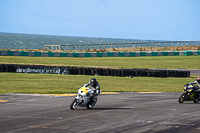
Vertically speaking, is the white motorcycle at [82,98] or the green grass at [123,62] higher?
the green grass at [123,62]

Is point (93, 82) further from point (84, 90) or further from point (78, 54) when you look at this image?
point (78, 54)

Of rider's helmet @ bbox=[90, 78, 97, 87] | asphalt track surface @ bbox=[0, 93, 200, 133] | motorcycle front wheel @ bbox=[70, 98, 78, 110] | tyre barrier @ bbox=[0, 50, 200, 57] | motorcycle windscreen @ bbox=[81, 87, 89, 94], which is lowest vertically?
asphalt track surface @ bbox=[0, 93, 200, 133]

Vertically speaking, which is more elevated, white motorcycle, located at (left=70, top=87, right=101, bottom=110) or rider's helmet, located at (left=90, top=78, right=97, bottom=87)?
rider's helmet, located at (left=90, top=78, right=97, bottom=87)

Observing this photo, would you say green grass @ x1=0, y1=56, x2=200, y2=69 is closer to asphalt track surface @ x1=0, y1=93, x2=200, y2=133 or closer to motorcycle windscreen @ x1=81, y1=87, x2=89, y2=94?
asphalt track surface @ x1=0, y1=93, x2=200, y2=133

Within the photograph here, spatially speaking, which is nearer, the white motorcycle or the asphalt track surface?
the asphalt track surface

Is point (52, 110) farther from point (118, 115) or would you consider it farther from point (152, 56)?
point (152, 56)

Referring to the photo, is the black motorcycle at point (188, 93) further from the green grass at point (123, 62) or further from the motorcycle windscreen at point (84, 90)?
the green grass at point (123, 62)

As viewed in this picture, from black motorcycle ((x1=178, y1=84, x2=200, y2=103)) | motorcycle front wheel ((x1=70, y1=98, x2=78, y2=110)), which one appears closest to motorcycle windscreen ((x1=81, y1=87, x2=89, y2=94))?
motorcycle front wheel ((x1=70, y1=98, x2=78, y2=110))

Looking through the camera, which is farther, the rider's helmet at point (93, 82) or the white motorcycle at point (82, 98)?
the rider's helmet at point (93, 82)

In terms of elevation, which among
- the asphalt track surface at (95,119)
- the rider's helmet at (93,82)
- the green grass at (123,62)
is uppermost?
the green grass at (123,62)

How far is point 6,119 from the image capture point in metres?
11.7

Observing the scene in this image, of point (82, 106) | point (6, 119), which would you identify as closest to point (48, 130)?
point (6, 119)

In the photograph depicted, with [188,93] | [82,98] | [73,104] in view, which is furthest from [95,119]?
[188,93]

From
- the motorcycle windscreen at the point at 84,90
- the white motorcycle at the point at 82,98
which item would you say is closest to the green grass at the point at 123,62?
the white motorcycle at the point at 82,98
